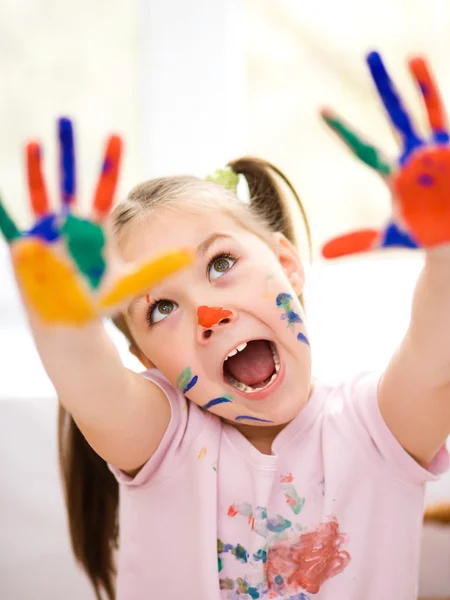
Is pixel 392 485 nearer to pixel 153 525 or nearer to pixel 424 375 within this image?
pixel 424 375

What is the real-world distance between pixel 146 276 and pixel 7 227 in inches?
6.2

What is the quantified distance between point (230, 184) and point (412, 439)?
0.45 meters

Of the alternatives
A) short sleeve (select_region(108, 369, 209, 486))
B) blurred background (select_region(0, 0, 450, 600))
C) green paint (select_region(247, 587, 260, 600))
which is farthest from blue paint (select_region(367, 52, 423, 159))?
blurred background (select_region(0, 0, 450, 600))

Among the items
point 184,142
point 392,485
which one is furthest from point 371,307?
point 392,485

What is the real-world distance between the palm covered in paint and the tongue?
0.28m

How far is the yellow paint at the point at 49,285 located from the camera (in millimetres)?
487

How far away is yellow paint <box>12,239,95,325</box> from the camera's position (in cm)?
49

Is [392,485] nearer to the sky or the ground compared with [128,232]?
nearer to the ground

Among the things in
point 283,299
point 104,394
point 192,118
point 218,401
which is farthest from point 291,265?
point 192,118

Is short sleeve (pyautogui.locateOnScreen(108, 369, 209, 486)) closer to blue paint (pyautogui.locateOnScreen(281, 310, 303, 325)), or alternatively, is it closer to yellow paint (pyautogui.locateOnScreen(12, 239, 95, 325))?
blue paint (pyautogui.locateOnScreen(281, 310, 303, 325))

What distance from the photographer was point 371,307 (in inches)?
55.8

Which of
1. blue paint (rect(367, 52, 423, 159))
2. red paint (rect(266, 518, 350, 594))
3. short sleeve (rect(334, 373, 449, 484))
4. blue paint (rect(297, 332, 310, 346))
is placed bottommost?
red paint (rect(266, 518, 350, 594))

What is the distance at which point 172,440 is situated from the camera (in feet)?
2.65

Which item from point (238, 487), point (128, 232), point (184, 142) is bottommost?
point (238, 487)
